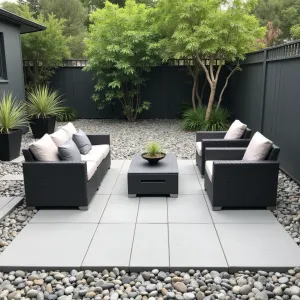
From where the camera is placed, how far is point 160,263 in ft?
8.70

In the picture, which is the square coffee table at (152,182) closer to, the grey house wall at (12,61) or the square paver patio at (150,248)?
the square paver patio at (150,248)

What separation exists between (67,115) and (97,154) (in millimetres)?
6590

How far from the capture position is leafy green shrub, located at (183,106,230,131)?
27.8ft

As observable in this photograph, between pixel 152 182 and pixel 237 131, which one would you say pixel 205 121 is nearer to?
pixel 237 131

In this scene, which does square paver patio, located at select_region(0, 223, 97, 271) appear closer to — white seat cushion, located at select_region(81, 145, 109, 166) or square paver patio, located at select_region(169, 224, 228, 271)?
square paver patio, located at select_region(169, 224, 228, 271)

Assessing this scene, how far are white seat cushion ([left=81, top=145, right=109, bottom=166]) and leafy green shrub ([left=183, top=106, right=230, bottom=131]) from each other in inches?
156

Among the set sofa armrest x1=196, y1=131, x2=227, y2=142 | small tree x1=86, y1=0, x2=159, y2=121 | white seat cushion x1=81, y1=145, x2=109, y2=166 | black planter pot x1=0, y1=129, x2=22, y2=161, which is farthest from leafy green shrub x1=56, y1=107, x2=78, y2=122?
sofa armrest x1=196, y1=131, x2=227, y2=142

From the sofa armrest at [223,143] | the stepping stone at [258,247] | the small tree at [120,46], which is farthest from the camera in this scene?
the small tree at [120,46]

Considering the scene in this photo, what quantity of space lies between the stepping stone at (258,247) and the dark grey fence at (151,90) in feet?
25.7

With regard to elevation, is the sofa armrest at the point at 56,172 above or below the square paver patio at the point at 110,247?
above

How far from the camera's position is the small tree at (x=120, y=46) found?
30.3ft

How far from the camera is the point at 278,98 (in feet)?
17.8

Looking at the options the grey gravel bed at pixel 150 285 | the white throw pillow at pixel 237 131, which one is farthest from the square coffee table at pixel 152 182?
the grey gravel bed at pixel 150 285

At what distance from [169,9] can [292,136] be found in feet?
16.3
